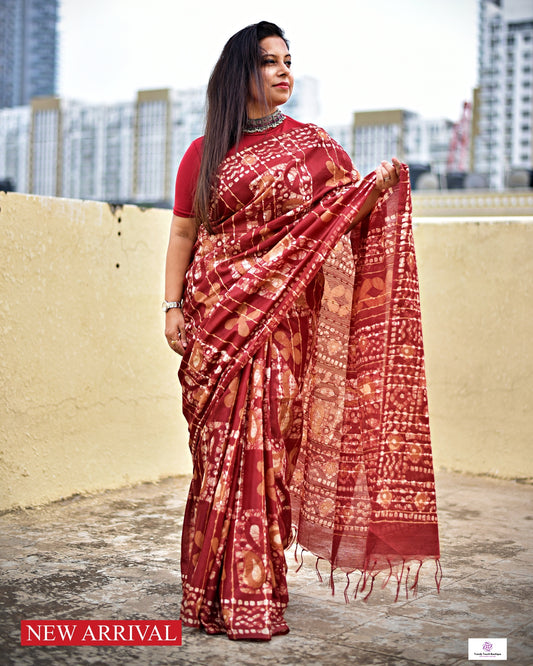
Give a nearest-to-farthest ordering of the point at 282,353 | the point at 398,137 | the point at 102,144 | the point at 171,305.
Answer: the point at 282,353 → the point at 171,305 → the point at 398,137 → the point at 102,144

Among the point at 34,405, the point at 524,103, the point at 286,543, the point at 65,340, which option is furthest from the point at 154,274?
the point at 524,103

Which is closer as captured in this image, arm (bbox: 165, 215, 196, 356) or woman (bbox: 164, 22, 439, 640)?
woman (bbox: 164, 22, 439, 640)

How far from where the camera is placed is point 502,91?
3191 inches

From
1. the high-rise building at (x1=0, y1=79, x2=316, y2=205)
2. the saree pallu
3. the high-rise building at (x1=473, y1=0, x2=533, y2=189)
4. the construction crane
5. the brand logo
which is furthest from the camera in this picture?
the high-rise building at (x1=0, y1=79, x2=316, y2=205)

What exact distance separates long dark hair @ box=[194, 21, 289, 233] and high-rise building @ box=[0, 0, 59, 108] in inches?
4914

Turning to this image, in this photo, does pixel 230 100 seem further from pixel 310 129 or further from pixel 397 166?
pixel 397 166

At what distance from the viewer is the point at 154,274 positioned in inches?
174

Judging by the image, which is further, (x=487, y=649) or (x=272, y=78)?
(x=272, y=78)

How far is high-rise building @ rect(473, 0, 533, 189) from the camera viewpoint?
78.4 meters

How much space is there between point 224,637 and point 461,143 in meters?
90.9

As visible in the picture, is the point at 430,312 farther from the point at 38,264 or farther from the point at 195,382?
the point at 195,382

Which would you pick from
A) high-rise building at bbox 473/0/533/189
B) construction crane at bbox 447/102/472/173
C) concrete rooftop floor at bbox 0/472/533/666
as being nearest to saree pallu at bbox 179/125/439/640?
concrete rooftop floor at bbox 0/472/533/666

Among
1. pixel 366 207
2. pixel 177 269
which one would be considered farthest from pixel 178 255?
pixel 366 207

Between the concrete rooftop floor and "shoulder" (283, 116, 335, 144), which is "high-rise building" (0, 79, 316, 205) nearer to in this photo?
the concrete rooftop floor
